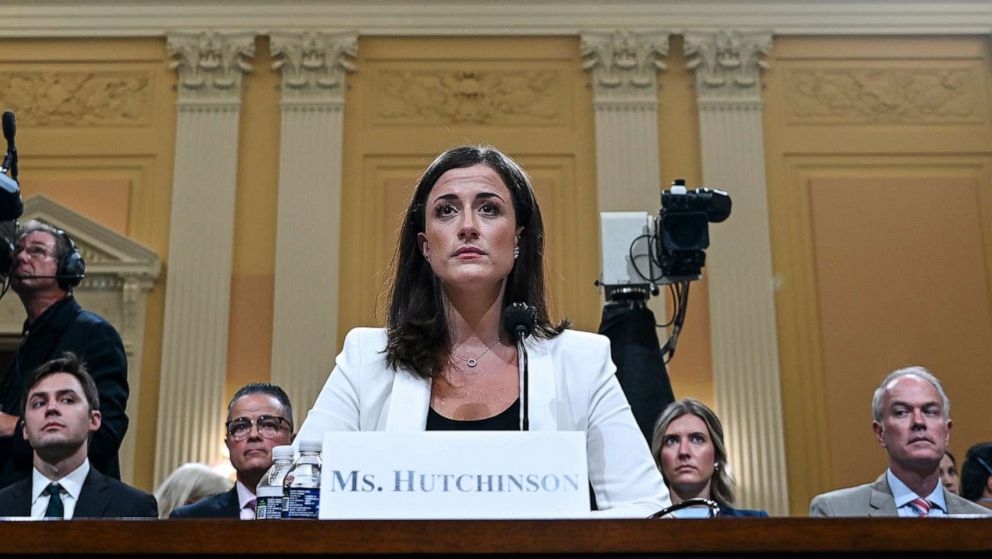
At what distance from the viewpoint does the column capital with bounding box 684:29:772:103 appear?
8.38m

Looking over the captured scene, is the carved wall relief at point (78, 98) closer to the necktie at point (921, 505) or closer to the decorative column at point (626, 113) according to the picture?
A: the decorative column at point (626, 113)

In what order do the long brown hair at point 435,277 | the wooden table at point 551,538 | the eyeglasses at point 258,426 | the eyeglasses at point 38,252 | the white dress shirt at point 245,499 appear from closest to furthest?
the wooden table at point 551,538
the long brown hair at point 435,277
the eyeglasses at point 38,252
the white dress shirt at point 245,499
the eyeglasses at point 258,426

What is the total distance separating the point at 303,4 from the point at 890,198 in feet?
15.4

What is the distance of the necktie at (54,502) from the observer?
3000mm

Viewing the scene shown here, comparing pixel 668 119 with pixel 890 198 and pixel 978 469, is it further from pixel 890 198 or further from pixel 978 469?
pixel 978 469

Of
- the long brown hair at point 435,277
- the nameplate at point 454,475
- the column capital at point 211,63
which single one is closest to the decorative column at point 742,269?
the column capital at point 211,63

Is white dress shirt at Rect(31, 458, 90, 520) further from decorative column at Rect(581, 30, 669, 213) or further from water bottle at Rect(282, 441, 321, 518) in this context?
decorative column at Rect(581, 30, 669, 213)

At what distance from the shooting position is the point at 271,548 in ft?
3.92

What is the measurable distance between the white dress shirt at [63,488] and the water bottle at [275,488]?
168cm

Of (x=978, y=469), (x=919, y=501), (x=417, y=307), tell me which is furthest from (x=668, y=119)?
(x=417, y=307)

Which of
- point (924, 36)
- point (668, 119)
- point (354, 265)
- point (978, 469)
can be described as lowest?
point (978, 469)

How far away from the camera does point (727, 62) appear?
27.5 feet

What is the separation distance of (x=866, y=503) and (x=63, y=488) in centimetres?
234

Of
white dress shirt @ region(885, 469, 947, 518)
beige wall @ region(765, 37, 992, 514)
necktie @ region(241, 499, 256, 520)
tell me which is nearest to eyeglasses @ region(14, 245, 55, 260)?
necktie @ region(241, 499, 256, 520)
